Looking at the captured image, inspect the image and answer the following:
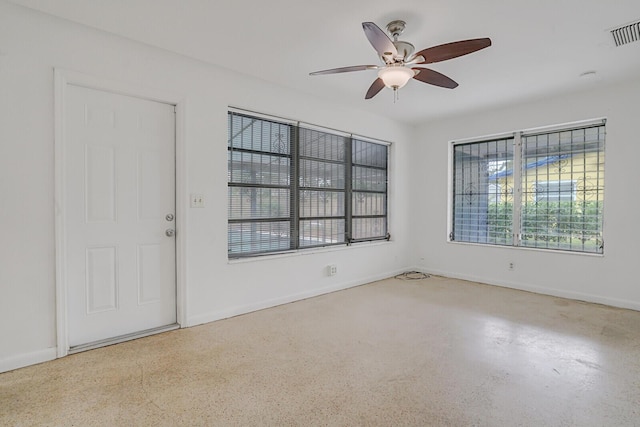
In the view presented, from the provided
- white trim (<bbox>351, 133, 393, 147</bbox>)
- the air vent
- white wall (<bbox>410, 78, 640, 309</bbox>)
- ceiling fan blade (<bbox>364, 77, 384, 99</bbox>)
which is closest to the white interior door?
ceiling fan blade (<bbox>364, 77, 384, 99</bbox>)

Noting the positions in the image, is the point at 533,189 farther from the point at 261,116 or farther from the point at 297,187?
the point at 261,116

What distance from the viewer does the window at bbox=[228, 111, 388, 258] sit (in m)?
3.43

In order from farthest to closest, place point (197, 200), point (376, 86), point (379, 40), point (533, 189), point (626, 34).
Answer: point (533, 189), point (197, 200), point (376, 86), point (626, 34), point (379, 40)

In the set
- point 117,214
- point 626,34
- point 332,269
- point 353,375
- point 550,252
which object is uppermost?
point 626,34

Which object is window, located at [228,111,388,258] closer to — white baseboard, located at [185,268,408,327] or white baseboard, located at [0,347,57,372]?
white baseboard, located at [185,268,408,327]

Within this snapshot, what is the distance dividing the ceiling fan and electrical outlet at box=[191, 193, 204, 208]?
154 centimetres

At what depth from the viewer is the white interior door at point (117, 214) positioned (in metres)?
2.52

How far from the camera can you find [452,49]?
2.16 metres

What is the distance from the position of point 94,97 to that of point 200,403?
2392mm

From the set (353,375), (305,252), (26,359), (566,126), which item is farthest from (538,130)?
(26,359)

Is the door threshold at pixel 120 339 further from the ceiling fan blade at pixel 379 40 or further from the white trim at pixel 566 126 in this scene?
the white trim at pixel 566 126

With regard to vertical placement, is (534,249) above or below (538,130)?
below

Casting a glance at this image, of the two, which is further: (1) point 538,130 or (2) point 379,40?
(1) point 538,130

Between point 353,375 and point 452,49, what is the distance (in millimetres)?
2262
